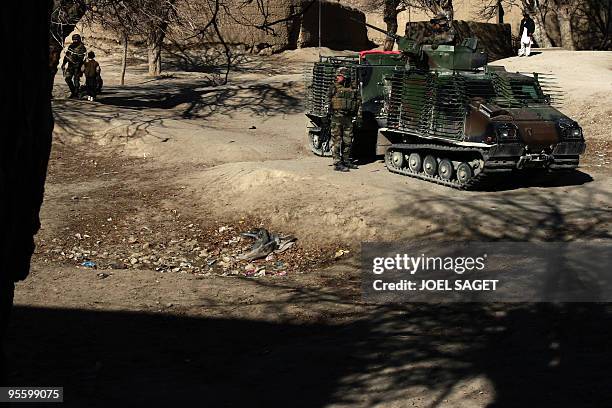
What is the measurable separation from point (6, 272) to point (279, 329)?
285 inches

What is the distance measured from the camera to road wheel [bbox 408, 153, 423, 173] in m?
16.6

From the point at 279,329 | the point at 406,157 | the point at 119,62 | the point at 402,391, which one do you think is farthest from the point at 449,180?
the point at 119,62

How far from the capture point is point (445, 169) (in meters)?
16.0

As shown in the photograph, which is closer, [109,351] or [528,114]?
[109,351]

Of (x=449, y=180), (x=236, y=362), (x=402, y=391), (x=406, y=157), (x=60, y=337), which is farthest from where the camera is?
(x=406, y=157)

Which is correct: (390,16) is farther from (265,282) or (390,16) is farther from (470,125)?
(265,282)

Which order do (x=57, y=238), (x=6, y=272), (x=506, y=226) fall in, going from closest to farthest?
(x=6, y=272) < (x=506, y=226) < (x=57, y=238)

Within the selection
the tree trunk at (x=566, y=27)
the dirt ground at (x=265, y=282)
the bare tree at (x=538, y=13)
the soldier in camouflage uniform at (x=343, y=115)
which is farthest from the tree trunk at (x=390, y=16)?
the soldier in camouflage uniform at (x=343, y=115)

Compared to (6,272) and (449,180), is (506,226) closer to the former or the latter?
(449,180)

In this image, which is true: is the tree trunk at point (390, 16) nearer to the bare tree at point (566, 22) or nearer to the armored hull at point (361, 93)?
the bare tree at point (566, 22)

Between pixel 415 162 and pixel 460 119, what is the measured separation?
1.45 meters

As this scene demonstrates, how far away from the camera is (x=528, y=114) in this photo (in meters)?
15.5

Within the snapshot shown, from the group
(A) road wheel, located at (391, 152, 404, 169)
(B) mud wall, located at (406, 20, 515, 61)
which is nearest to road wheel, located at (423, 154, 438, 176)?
(A) road wheel, located at (391, 152, 404, 169)

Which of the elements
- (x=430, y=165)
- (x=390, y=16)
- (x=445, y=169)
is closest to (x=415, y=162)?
(x=430, y=165)
